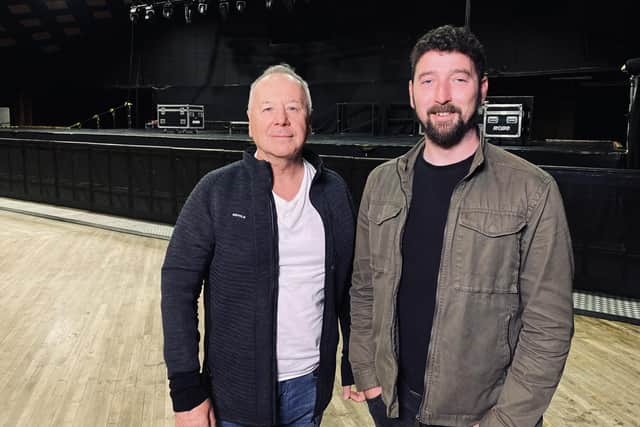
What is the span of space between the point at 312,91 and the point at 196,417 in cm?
1107

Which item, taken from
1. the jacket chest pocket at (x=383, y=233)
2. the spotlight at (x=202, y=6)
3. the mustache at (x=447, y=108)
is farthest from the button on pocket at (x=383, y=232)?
the spotlight at (x=202, y=6)

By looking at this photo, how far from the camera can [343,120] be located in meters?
11.2

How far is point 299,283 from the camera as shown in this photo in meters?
1.45

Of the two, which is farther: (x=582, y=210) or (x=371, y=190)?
(x=582, y=210)

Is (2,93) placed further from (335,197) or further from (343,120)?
(335,197)

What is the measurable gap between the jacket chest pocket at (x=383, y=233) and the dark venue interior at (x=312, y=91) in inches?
154

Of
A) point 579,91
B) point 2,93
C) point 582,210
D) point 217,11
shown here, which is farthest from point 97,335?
point 2,93

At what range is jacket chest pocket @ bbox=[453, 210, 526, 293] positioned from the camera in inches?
51.2

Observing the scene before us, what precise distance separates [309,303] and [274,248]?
183 mm

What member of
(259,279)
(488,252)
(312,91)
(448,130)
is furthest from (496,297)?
(312,91)

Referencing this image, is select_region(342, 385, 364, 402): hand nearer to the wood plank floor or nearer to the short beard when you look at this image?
the short beard

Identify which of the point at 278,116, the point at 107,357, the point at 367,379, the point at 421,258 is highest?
the point at 278,116

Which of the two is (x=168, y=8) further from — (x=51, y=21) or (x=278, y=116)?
(x=278, y=116)

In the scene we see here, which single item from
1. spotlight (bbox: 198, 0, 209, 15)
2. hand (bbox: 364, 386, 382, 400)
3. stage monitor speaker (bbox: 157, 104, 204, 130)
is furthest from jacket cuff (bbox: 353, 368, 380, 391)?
spotlight (bbox: 198, 0, 209, 15)
